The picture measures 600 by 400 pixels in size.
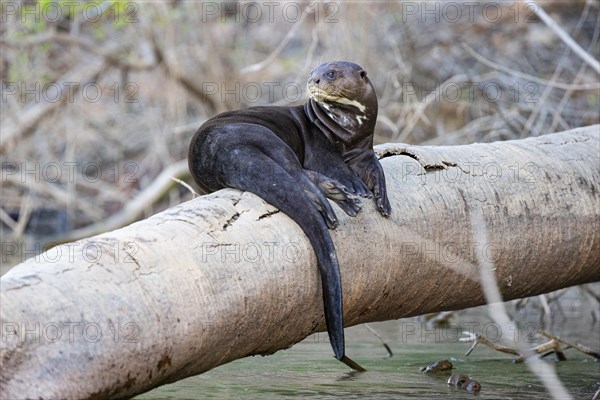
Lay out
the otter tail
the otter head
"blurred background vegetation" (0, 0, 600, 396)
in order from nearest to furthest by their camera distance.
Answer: the otter tail
the otter head
"blurred background vegetation" (0, 0, 600, 396)

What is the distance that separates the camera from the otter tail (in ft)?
8.55

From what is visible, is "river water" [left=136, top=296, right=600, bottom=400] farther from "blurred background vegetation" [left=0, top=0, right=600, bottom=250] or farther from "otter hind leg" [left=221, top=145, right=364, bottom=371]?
"blurred background vegetation" [left=0, top=0, right=600, bottom=250]

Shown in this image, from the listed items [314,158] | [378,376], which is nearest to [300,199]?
[314,158]

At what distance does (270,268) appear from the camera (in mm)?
2539

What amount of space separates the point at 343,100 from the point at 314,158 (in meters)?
0.23

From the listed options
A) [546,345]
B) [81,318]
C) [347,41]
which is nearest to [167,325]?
[81,318]

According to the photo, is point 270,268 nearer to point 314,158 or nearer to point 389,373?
point 314,158

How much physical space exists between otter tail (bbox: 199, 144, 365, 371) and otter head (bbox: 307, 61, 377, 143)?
41 cm

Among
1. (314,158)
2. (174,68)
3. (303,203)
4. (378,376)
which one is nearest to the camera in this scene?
(303,203)

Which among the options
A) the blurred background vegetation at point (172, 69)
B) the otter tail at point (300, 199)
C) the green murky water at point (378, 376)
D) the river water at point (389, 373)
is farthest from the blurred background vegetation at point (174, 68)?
the otter tail at point (300, 199)

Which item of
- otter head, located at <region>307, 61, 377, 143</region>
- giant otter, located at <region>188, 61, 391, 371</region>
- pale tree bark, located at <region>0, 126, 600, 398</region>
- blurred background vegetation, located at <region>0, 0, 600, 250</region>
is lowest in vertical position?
pale tree bark, located at <region>0, 126, 600, 398</region>

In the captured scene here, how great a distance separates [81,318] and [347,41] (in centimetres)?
485

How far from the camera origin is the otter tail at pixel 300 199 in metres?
2.61

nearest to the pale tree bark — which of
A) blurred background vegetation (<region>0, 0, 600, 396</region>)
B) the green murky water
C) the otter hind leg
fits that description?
the otter hind leg
